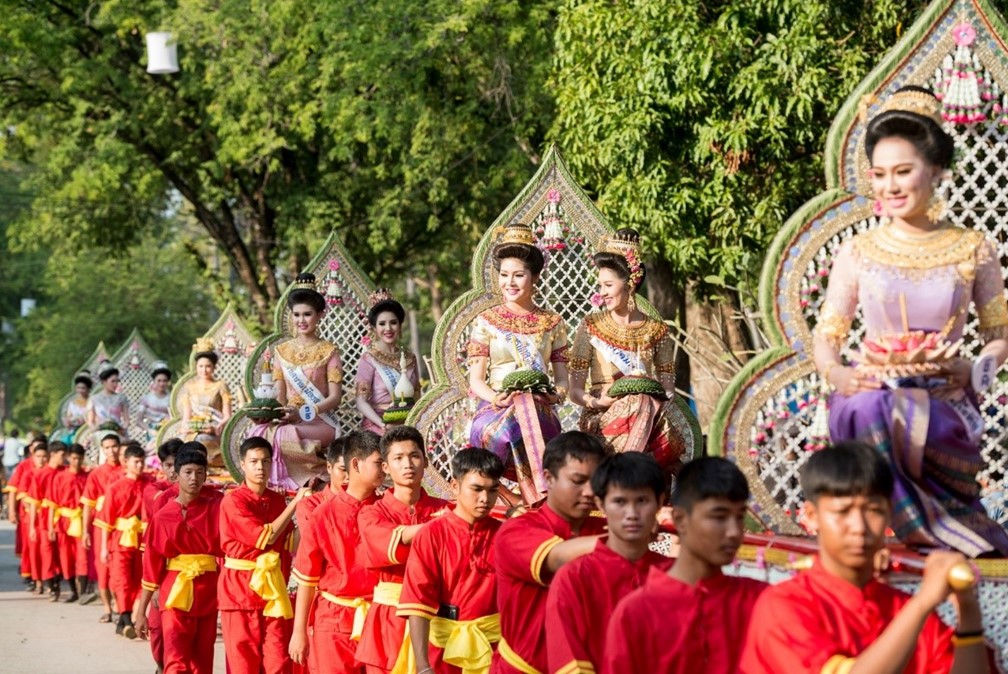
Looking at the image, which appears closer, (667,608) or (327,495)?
(667,608)

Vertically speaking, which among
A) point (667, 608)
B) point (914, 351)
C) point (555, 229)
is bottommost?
point (667, 608)

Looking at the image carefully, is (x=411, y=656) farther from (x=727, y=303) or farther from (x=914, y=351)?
(x=727, y=303)

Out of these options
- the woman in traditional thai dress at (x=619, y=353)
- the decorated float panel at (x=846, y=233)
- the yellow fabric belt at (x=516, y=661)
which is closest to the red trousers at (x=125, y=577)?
the woman in traditional thai dress at (x=619, y=353)

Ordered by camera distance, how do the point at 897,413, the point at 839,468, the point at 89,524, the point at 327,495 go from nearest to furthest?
the point at 839,468
the point at 897,413
the point at 327,495
the point at 89,524

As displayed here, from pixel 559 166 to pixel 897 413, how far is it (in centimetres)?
521

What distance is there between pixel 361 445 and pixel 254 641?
6.68 feet

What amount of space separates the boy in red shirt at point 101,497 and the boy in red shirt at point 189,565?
5.10 m

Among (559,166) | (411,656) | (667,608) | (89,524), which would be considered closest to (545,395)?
(411,656)

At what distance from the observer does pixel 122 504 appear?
15750mm

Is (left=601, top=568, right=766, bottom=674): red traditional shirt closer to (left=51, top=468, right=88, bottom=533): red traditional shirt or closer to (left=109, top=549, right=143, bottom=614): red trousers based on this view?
(left=109, top=549, right=143, bottom=614): red trousers

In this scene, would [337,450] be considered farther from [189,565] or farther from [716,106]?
[716,106]

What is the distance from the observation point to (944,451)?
17.4ft

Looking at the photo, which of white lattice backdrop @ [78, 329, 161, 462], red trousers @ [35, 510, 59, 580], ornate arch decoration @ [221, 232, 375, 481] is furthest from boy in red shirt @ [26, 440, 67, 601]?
ornate arch decoration @ [221, 232, 375, 481]

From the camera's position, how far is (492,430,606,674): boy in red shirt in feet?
19.6
